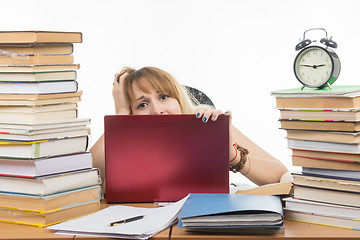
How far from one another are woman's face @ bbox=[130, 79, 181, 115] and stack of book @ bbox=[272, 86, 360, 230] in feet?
3.42

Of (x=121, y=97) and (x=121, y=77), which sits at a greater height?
(x=121, y=77)

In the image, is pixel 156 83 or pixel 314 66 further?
pixel 156 83

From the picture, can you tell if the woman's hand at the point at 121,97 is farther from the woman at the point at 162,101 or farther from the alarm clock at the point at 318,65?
the alarm clock at the point at 318,65

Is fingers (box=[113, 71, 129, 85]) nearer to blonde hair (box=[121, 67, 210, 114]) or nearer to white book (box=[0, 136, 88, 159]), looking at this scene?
blonde hair (box=[121, 67, 210, 114])

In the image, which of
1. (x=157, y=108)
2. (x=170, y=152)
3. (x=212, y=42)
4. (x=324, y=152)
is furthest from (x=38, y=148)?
(x=212, y=42)

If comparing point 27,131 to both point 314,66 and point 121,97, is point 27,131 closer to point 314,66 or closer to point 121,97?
point 314,66

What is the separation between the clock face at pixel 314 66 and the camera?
5.08 feet

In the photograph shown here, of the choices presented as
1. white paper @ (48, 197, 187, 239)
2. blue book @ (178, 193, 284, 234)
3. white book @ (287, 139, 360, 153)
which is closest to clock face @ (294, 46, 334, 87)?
white book @ (287, 139, 360, 153)

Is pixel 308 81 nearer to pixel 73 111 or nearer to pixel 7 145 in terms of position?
pixel 73 111

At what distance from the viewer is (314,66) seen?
1.59 meters

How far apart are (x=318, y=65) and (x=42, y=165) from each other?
2.88 feet

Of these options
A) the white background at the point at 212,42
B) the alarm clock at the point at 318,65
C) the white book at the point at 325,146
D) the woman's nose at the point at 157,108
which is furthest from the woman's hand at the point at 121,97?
the white background at the point at 212,42

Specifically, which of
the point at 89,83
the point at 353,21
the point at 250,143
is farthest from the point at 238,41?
the point at 250,143

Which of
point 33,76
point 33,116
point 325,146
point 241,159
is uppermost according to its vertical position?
point 33,76
